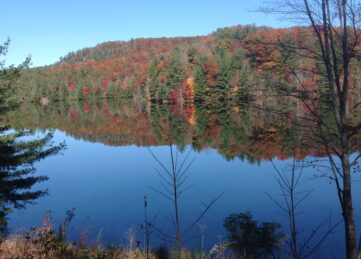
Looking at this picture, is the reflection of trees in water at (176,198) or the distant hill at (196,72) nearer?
the reflection of trees in water at (176,198)

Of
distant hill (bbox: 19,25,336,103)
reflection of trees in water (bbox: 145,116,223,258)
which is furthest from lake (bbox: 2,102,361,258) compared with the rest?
distant hill (bbox: 19,25,336,103)

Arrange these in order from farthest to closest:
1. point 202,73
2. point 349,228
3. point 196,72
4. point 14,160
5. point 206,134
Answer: point 196,72
point 202,73
point 206,134
point 14,160
point 349,228

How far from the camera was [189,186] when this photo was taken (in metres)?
18.3

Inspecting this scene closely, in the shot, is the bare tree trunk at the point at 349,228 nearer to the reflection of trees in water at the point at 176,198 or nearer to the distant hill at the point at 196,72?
the reflection of trees in water at the point at 176,198

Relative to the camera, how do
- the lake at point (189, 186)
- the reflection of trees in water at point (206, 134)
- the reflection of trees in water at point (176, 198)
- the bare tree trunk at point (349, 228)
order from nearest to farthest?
the reflection of trees in water at point (176, 198)
the bare tree trunk at point (349, 228)
the lake at point (189, 186)
the reflection of trees in water at point (206, 134)

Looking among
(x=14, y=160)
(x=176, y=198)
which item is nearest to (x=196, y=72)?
(x=14, y=160)

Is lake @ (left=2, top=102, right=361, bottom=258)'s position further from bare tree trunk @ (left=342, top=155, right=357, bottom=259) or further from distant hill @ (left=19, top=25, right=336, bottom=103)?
distant hill @ (left=19, top=25, right=336, bottom=103)

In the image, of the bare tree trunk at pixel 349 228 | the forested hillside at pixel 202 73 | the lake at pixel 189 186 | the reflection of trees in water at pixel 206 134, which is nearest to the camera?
the bare tree trunk at pixel 349 228

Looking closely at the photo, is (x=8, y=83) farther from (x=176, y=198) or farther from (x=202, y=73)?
(x=202, y=73)

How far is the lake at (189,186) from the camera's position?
1284 cm

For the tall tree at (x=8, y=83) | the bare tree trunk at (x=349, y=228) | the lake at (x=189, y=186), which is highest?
the tall tree at (x=8, y=83)

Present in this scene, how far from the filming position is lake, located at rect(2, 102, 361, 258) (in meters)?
12.8

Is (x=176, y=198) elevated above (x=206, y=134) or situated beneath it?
elevated above

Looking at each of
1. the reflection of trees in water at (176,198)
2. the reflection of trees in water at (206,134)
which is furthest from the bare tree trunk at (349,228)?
the reflection of trees in water at (206,134)
